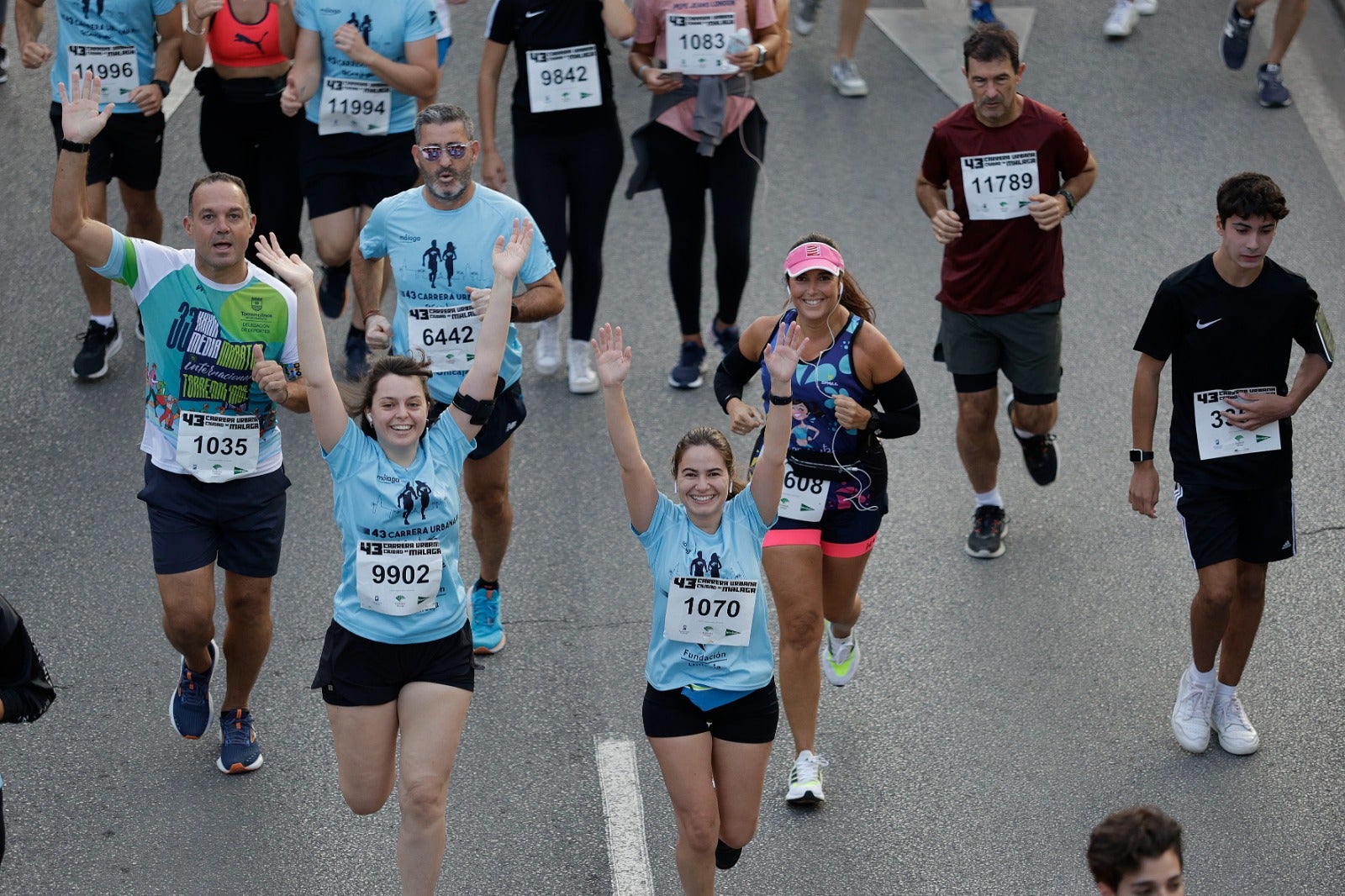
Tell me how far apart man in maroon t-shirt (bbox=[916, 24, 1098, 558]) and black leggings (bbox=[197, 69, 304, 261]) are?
3.32 m

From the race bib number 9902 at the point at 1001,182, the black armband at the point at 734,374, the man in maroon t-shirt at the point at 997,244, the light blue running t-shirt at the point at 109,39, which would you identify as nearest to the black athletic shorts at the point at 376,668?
the black armband at the point at 734,374

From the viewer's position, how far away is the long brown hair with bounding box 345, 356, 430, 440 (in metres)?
5.29

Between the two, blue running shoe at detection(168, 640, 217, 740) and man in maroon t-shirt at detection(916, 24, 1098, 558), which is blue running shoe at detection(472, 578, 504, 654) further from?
man in maroon t-shirt at detection(916, 24, 1098, 558)

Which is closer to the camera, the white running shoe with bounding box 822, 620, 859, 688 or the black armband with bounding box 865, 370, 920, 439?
the black armband with bounding box 865, 370, 920, 439

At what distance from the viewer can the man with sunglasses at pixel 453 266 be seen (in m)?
6.40

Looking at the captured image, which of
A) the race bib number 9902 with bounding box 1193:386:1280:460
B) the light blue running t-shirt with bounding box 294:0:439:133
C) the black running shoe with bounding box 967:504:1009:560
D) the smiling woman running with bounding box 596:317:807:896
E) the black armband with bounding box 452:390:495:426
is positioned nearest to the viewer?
the smiling woman running with bounding box 596:317:807:896

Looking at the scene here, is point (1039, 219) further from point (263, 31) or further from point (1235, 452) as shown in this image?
point (263, 31)

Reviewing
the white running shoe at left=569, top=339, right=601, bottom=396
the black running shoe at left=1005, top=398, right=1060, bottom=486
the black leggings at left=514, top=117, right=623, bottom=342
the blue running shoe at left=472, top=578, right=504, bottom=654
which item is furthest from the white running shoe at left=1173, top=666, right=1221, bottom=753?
the black leggings at left=514, top=117, right=623, bottom=342

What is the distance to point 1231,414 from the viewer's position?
19.7 ft

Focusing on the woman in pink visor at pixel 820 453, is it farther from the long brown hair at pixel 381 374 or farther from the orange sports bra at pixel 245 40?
the orange sports bra at pixel 245 40

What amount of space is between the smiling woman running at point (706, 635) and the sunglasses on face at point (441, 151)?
1.54m

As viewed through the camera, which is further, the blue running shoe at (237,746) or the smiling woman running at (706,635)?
the blue running shoe at (237,746)

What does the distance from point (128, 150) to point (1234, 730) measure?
235 inches

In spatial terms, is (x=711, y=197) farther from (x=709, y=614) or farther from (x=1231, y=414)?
(x=709, y=614)
